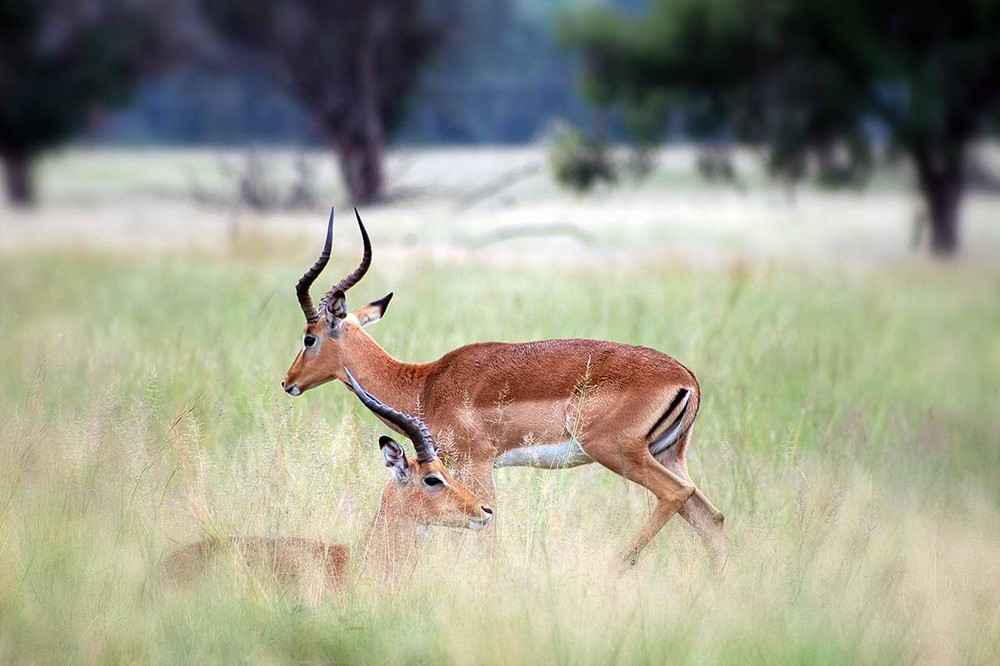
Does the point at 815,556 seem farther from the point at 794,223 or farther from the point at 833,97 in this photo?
the point at 794,223

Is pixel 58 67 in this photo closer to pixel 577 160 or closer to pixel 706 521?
pixel 577 160

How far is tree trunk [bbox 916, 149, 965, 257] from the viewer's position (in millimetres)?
20438

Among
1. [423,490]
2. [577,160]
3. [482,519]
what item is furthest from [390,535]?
[577,160]

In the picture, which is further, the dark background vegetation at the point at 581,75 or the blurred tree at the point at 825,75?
the dark background vegetation at the point at 581,75

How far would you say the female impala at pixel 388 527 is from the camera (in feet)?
15.3

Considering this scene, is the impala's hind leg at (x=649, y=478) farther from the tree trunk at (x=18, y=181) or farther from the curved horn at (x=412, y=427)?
the tree trunk at (x=18, y=181)

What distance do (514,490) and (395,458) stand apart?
3.42 feet

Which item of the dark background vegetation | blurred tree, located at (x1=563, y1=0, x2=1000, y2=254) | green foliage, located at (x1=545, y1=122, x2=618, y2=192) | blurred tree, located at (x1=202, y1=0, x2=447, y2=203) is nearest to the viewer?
blurred tree, located at (x1=563, y1=0, x2=1000, y2=254)

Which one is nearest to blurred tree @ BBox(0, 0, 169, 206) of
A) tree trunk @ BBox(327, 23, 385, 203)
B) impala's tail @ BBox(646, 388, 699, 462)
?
tree trunk @ BBox(327, 23, 385, 203)

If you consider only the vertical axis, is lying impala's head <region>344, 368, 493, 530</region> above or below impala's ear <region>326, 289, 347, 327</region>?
below

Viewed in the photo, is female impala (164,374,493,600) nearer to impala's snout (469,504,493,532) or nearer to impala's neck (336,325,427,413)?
impala's snout (469,504,493,532)

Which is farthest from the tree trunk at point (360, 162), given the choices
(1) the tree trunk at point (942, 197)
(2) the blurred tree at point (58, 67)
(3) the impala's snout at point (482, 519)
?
(3) the impala's snout at point (482, 519)

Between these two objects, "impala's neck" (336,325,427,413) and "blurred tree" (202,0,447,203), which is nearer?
"impala's neck" (336,325,427,413)

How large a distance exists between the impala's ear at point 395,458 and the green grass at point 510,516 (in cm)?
28
